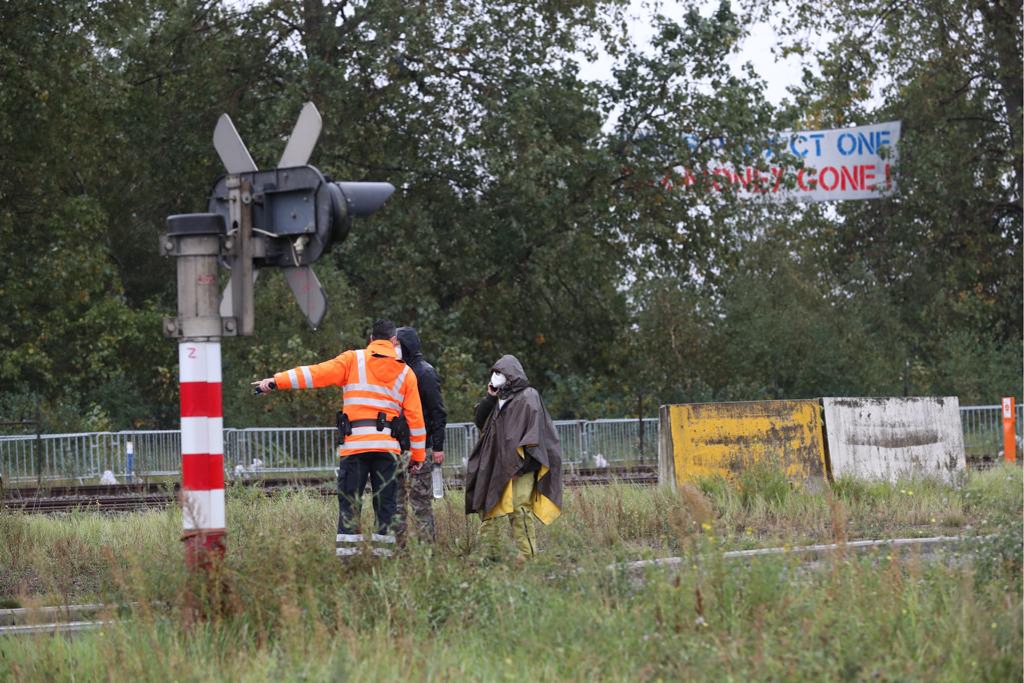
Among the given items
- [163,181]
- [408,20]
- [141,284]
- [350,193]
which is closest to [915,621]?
[350,193]

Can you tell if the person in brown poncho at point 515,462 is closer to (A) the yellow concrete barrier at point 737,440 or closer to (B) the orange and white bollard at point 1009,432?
(A) the yellow concrete barrier at point 737,440

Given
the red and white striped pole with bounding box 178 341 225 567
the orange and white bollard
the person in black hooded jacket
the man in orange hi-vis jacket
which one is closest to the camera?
the red and white striped pole with bounding box 178 341 225 567

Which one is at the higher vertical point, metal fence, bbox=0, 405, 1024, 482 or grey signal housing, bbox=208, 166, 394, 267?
grey signal housing, bbox=208, 166, 394, 267

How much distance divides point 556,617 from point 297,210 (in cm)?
265

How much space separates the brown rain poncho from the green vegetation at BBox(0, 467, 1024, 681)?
1.32 m

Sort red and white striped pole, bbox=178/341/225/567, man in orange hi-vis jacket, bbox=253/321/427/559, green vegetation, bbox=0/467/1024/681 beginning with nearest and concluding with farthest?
1. green vegetation, bbox=0/467/1024/681
2. red and white striped pole, bbox=178/341/225/567
3. man in orange hi-vis jacket, bbox=253/321/427/559

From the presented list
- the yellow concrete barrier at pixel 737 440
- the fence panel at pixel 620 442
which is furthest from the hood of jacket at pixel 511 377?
the fence panel at pixel 620 442

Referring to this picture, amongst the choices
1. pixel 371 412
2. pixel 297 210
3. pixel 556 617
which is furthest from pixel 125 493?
pixel 556 617

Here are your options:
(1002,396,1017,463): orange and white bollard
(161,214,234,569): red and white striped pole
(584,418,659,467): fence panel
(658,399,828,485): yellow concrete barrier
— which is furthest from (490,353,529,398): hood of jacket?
(584,418,659,467): fence panel

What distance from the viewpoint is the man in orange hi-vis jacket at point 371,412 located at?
9.60 meters

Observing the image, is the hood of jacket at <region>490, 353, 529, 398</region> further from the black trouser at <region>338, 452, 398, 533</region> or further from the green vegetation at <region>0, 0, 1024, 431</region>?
the green vegetation at <region>0, 0, 1024, 431</region>

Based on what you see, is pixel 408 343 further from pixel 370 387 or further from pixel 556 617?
pixel 556 617

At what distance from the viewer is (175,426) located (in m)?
31.0

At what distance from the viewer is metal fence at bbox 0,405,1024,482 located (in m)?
22.4
